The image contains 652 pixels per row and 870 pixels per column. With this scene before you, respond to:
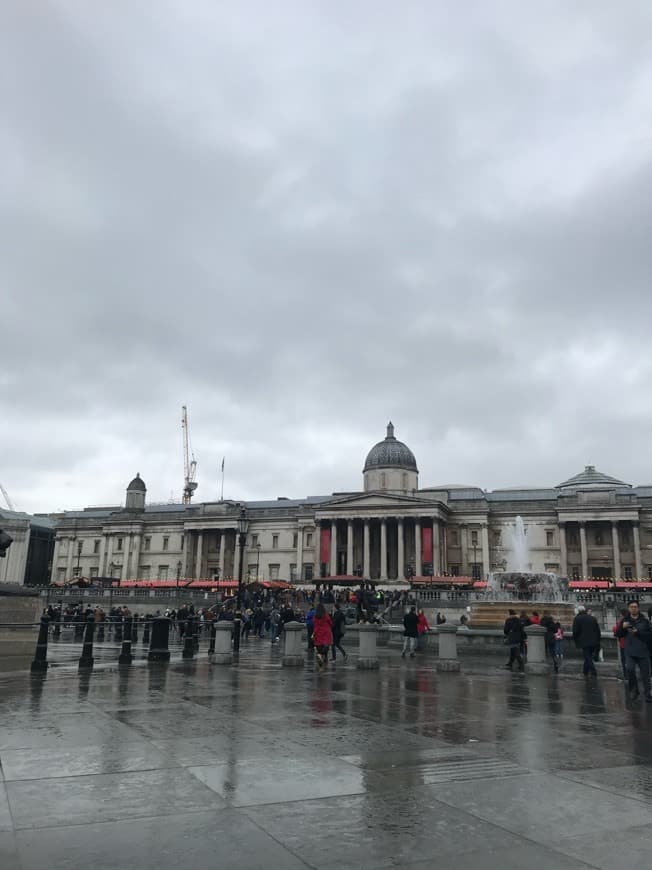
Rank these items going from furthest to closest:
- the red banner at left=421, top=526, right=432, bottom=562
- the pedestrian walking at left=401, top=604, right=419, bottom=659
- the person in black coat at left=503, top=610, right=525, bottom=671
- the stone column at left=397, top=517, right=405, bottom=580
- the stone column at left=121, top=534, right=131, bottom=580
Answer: the stone column at left=121, top=534, right=131, bottom=580
the stone column at left=397, top=517, right=405, bottom=580
the red banner at left=421, top=526, right=432, bottom=562
the pedestrian walking at left=401, top=604, right=419, bottom=659
the person in black coat at left=503, top=610, right=525, bottom=671

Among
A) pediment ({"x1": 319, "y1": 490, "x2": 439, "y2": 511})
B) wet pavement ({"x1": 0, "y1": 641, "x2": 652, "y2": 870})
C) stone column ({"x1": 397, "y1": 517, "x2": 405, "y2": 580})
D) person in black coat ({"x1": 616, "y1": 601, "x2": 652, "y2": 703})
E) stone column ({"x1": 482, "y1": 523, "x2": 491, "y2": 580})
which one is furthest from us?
stone column ({"x1": 482, "y1": 523, "x2": 491, "y2": 580})

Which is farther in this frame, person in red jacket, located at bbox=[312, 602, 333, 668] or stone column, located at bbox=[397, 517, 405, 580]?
stone column, located at bbox=[397, 517, 405, 580]

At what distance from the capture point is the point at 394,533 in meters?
101

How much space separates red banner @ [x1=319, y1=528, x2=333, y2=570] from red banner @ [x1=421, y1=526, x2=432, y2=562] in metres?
13.5

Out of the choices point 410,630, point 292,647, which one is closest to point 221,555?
point 410,630

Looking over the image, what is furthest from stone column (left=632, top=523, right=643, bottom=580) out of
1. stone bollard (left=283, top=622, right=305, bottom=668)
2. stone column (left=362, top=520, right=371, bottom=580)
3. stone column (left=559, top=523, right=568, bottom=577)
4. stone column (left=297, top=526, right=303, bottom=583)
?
stone bollard (left=283, top=622, right=305, bottom=668)

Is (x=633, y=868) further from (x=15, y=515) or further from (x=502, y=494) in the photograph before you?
(x=15, y=515)

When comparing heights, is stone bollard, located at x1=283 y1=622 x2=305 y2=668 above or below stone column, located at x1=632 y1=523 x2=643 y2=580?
below

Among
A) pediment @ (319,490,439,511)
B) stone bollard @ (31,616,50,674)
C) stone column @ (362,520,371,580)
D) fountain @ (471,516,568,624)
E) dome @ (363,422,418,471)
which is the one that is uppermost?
dome @ (363,422,418,471)

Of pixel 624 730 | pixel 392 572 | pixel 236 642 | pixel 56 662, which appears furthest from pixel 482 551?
pixel 624 730

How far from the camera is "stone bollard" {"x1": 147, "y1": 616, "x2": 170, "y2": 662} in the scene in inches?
876

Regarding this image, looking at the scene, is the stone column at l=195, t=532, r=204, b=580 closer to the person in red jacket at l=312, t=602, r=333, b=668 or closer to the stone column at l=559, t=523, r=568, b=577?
the stone column at l=559, t=523, r=568, b=577

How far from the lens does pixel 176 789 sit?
275 inches

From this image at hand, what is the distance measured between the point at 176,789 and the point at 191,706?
5.74m
